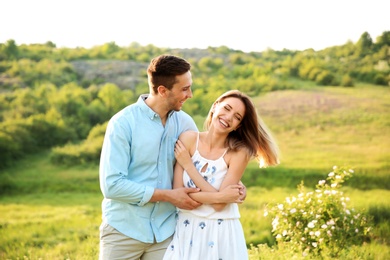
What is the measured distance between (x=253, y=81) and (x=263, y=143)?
5.93 meters

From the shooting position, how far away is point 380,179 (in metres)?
7.67

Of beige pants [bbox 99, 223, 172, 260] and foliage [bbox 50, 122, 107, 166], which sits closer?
beige pants [bbox 99, 223, 172, 260]

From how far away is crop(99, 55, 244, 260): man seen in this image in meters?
2.66

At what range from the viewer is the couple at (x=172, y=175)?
2.67 m

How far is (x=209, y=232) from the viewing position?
2732 mm

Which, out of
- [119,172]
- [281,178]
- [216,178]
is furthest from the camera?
[281,178]

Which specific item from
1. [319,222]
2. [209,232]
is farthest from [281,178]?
[209,232]

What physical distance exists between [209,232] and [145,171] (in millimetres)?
430

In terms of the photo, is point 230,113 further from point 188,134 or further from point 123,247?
point 123,247

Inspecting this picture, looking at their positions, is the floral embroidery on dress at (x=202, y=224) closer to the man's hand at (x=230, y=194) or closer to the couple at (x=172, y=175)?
the couple at (x=172, y=175)

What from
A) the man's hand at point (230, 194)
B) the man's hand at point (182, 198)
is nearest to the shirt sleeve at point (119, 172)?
the man's hand at point (182, 198)

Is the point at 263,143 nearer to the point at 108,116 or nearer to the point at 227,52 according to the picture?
the point at 108,116

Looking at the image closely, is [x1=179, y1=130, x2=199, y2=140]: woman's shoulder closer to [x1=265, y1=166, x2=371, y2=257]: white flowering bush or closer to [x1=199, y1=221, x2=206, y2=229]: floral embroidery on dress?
[x1=199, y1=221, x2=206, y2=229]: floral embroidery on dress

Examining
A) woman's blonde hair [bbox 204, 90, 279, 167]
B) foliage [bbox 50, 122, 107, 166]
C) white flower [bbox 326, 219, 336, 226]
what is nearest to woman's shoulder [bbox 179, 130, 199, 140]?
woman's blonde hair [bbox 204, 90, 279, 167]
